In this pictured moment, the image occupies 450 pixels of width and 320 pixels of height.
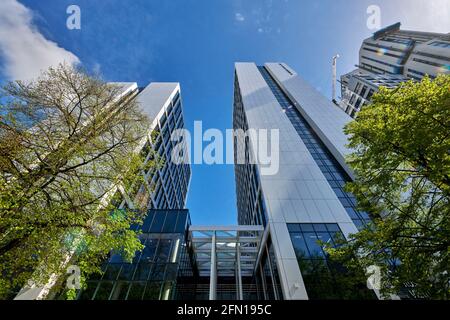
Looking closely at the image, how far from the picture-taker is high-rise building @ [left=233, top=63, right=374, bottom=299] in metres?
12.3

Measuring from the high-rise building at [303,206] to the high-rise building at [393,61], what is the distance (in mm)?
26874

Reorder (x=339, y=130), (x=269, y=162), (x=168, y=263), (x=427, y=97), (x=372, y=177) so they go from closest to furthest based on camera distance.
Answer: (x=427, y=97) < (x=372, y=177) < (x=168, y=263) < (x=269, y=162) < (x=339, y=130)

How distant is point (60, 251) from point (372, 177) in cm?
1383

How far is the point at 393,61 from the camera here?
58344mm

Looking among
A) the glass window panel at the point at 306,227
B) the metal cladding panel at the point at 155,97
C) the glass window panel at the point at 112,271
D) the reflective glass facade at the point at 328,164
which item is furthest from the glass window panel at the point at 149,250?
the metal cladding panel at the point at 155,97

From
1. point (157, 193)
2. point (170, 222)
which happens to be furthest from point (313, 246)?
point (157, 193)

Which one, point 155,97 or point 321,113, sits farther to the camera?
point 155,97

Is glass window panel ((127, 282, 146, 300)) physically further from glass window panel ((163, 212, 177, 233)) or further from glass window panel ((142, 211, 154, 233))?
glass window panel ((142, 211, 154, 233))

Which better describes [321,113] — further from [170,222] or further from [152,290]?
[152,290]

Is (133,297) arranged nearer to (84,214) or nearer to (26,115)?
(84,214)

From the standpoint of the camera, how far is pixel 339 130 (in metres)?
29.2

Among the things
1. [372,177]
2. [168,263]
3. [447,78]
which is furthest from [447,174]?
[168,263]

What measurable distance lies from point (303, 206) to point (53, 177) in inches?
652

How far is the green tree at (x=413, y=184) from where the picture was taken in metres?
6.91
